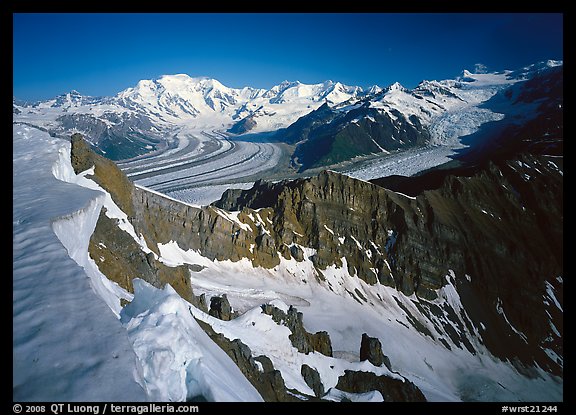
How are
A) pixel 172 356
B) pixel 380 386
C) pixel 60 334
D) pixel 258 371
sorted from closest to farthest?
pixel 60 334 → pixel 172 356 → pixel 258 371 → pixel 380 386

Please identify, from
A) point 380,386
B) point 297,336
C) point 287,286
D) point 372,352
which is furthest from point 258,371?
point 287,286

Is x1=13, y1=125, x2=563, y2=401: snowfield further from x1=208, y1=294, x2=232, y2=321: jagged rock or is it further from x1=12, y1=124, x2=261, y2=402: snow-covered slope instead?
x1=208, y1=294, x2=232, y2=321: jagged rock

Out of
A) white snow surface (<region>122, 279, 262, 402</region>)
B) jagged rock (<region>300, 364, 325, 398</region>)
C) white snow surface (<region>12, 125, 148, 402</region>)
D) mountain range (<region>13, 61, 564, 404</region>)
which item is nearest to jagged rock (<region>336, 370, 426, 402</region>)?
mountain range (<region>13, 61, 564, 404</region>)

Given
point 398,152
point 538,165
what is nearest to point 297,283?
point 538,165

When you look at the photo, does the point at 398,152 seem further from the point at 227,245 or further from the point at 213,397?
the point at 213,397

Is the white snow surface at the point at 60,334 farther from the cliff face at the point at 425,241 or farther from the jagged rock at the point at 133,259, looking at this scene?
the cliff face at the point at 425,241

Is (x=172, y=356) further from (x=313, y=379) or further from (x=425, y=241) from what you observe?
(x=425, y=241)

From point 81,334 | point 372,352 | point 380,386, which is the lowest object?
point 372,352
